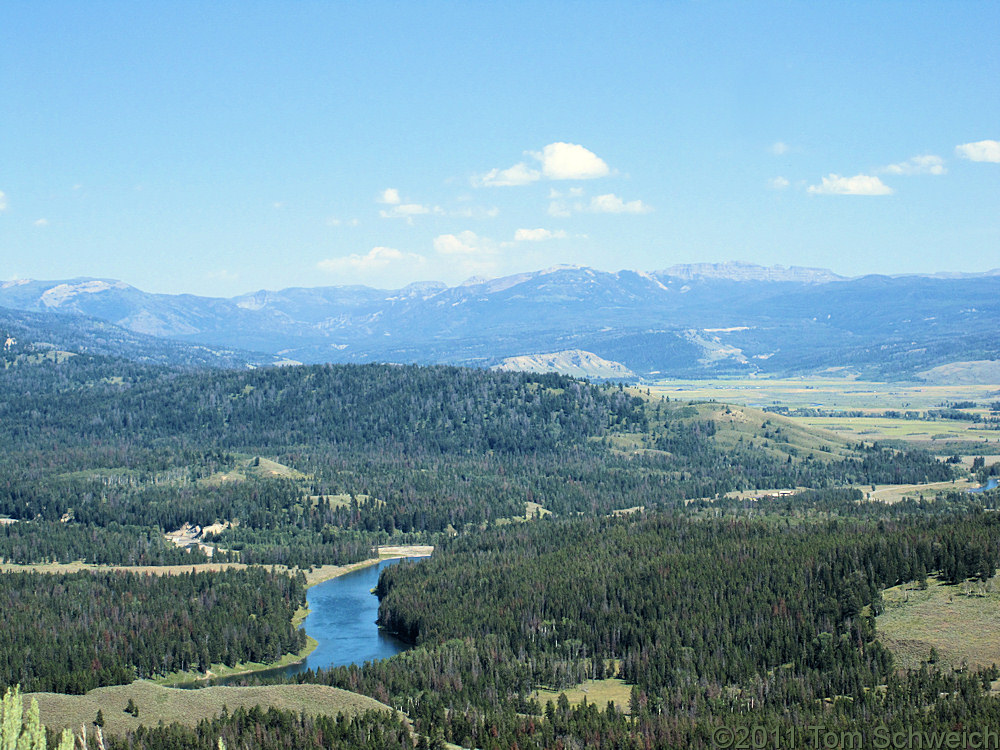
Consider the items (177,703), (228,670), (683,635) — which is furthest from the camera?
(228,670)

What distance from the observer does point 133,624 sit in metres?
166

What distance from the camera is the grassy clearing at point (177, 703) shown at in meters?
116

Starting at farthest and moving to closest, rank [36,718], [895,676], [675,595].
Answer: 1. [675,595]
2. [895,676]
3. [36,718]

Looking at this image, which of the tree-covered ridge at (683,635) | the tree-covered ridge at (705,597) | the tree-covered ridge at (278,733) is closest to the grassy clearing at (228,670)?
the tree-covered ridge at (705,597)

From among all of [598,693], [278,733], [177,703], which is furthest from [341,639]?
[278,733]

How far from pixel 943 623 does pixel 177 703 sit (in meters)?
81.2

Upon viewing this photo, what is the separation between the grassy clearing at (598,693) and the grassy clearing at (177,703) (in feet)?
67.2

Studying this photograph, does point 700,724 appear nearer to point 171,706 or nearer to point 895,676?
point 895,676

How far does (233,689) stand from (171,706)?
26.6ft

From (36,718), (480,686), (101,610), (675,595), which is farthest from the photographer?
(101,610)

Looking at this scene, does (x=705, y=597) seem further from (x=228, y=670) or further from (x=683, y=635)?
(x=228, y=670)

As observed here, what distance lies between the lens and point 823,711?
386 ft

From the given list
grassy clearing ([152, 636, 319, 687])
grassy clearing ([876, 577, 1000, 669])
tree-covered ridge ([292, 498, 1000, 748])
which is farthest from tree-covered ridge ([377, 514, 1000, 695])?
grassy clearing ([152, 636, 319, 687])

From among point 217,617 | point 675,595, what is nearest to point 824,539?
point 675,595
